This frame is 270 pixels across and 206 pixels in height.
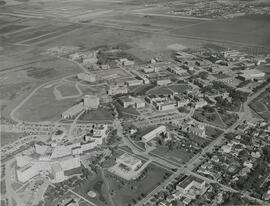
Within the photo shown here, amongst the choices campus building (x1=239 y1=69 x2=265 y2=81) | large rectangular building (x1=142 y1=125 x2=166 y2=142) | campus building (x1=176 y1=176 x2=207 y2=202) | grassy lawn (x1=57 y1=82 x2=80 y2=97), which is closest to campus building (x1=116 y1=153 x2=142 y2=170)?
large rectangular building (x1=142 y1=125 x2=166 y2=142)

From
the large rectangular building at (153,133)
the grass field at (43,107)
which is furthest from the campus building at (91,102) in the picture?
the large rectangular building at (153,133)

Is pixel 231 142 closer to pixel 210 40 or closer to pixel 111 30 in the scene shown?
pixel 210 40

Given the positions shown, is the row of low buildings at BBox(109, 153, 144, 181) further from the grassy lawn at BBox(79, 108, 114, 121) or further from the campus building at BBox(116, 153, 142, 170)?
the grassy lawn at BBox(79, 108, 114, 121)

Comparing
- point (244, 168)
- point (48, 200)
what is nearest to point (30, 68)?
point (48, 200)

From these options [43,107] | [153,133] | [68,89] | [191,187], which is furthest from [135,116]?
[191,187]

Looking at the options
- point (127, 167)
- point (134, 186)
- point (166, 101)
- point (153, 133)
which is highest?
point (166, 101)

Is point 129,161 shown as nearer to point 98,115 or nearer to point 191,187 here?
point 191,187
